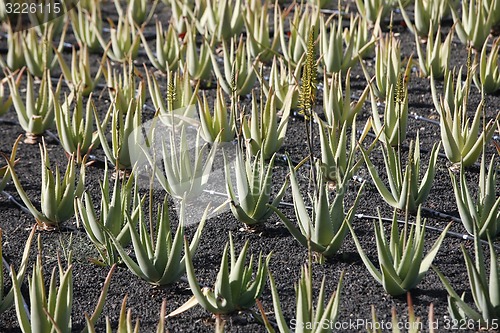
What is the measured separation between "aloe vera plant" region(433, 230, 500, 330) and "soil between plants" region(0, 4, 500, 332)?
143 mm

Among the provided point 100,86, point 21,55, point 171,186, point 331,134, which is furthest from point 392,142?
point 21,55

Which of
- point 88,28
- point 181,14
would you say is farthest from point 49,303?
point 181,14

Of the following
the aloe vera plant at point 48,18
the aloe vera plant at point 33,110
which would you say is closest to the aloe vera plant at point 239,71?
the aloe vera plant at point 33,110

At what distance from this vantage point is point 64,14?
18.3 feet

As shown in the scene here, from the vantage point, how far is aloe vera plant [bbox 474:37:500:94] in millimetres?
3818

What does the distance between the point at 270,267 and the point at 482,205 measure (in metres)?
0.80

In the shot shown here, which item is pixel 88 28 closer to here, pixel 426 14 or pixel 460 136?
pixel 426 14

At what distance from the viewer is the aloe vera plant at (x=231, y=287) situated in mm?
2502

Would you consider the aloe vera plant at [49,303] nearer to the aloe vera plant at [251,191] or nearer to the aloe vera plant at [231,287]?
the aloe vera plant at [231,287]

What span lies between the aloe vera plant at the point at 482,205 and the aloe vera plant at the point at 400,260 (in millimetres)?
274

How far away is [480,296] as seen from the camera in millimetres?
2346
